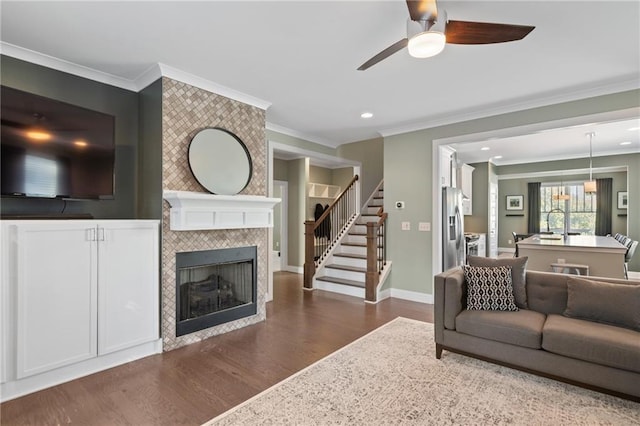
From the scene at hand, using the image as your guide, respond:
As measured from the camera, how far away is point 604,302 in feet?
8.18

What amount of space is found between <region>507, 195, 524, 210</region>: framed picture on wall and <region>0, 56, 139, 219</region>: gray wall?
32.6 feet

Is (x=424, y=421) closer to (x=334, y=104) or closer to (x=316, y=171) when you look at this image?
(x=334, y=104)

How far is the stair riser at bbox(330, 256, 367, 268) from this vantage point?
5617mm

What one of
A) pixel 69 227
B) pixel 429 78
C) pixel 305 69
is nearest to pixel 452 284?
pixel 429 78

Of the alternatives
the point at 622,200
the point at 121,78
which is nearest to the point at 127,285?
the point at 121,78

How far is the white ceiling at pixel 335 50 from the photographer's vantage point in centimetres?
219

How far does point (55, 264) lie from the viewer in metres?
2.43

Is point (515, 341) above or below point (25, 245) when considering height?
below

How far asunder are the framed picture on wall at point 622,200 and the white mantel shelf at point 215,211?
8.89m

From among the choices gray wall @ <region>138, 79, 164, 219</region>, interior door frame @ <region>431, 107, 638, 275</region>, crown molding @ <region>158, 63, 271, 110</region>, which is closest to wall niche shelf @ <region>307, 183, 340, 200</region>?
interior door frame @ <region>431, 107, 638, 275</region>

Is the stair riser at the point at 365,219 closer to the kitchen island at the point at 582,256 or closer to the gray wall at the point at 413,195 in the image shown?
the gray wall at the point at 413,195

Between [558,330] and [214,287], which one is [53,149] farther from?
[558,330]

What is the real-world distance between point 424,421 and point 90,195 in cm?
320

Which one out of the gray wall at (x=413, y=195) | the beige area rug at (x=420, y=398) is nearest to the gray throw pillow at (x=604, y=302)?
the beige area rug at (x=420, y=398)
